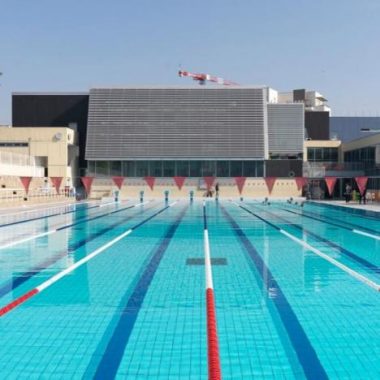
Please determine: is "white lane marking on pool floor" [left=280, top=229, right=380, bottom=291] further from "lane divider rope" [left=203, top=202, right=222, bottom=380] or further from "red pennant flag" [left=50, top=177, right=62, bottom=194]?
"red pennant flag" [left=50, top=177, right=62, bottom=194]

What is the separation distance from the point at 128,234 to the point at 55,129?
23612 mm

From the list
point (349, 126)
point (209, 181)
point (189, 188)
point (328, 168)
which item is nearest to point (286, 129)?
point (328, 168)

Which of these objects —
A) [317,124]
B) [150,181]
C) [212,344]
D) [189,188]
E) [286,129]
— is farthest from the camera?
[317,124]

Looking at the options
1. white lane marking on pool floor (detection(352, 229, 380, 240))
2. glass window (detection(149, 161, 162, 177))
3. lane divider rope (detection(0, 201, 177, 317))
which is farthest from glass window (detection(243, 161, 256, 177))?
lane divider rope (detection(0, 201, 177, 317))

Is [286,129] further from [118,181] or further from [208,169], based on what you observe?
[118,181]

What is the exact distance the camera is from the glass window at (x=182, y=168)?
38.9 m

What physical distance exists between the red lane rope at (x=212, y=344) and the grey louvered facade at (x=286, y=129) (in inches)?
1366

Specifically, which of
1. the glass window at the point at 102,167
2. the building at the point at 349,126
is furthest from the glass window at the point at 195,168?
the building at the point at 349,126

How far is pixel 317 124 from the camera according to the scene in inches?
1745

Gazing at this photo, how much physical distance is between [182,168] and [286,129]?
340 inches

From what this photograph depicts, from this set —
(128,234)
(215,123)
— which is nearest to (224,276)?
(128,234)

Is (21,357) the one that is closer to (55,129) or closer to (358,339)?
(358,339)

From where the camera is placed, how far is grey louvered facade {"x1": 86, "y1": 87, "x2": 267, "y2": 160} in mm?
38906

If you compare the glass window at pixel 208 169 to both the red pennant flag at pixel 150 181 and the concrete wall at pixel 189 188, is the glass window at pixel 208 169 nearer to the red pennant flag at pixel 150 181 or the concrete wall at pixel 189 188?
the concrete wall at pixel 189 188
